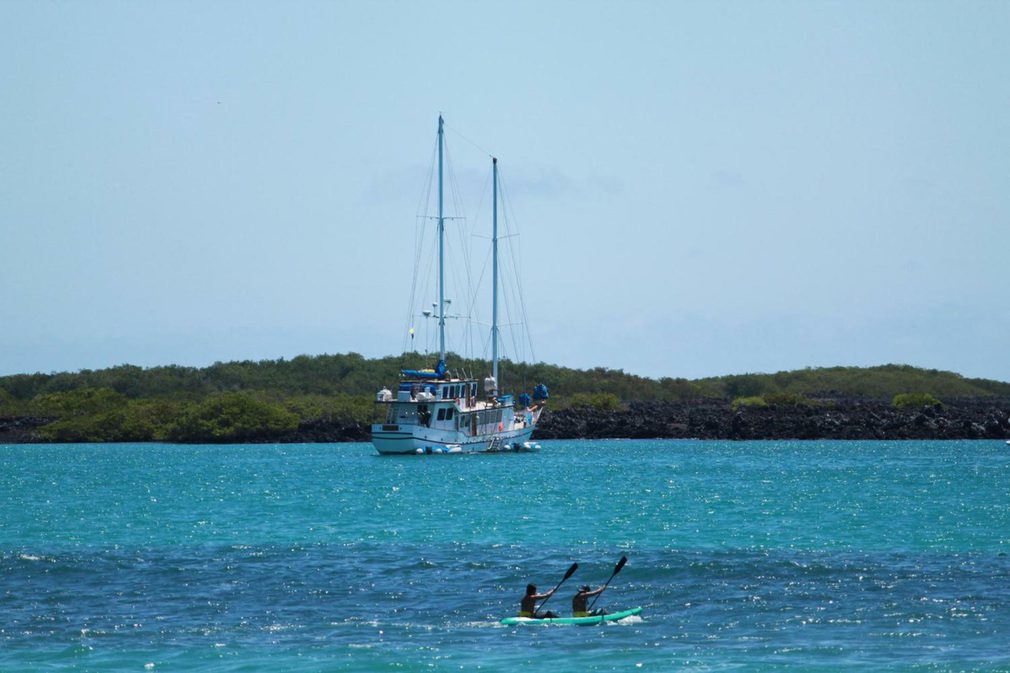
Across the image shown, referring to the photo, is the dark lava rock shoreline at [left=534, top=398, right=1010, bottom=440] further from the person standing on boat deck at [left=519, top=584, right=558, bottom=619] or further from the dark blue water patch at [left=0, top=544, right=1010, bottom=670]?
the person standing on boat deck at [left=519, top=584, right=558, bottom=619]

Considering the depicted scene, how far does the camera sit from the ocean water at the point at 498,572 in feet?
82.0

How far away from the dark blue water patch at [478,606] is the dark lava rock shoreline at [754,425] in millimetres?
78632

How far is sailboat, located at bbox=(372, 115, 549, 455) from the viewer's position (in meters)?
87.2

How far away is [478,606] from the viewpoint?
2992 centimetres

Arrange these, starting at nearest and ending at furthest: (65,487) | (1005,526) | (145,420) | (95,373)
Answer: (1005,526), (65,487), (145,420), (95,373)

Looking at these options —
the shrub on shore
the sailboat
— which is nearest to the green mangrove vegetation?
the shrub on shore

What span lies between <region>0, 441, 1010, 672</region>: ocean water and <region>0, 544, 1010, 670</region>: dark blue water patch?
0.26 feet

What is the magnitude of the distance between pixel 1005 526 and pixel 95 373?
5084 inches

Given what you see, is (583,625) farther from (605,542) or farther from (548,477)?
(548,477)

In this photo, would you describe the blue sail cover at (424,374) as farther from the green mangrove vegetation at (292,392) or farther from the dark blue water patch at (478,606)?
the dark blue water patch at (478,606)

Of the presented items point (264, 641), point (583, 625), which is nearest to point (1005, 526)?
point (583, 625)

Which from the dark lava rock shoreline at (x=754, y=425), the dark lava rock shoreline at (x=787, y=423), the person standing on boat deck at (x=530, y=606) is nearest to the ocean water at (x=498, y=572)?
the person standing on boat deck at (x=530, y=606)

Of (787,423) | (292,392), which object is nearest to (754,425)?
(787,423)

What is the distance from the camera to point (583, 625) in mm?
27484
